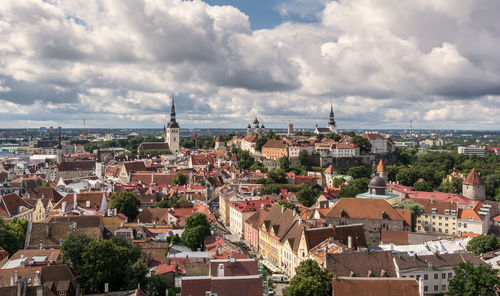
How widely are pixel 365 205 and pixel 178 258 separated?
27.3m

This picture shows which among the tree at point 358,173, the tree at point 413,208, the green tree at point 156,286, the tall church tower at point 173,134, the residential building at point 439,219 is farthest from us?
the tall church tower at point 173,134

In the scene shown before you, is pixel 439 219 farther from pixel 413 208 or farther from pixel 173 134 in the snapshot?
pixel 173 134

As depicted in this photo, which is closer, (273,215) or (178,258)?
(178,258)

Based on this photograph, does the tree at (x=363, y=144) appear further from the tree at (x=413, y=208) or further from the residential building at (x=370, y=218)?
the residential building at (x=370, y=218)

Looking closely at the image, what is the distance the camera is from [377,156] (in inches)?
5177

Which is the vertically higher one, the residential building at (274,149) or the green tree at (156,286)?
the residential building at (274,149)

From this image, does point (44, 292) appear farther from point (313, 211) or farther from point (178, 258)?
point (313, 211)

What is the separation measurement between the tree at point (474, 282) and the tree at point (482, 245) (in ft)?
62.5

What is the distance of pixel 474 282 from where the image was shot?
1291 inches

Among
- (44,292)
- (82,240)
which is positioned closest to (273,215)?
(82,240)

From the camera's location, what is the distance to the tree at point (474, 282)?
106 feet

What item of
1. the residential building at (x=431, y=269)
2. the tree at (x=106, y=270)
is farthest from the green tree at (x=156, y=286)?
the residential building at (x=431, y=269)

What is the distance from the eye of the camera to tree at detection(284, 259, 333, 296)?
105 ft

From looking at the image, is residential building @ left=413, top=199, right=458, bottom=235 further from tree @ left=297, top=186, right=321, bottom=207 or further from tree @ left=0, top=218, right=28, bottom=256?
tree @ left=0, top=218, right=28, bottom=256
